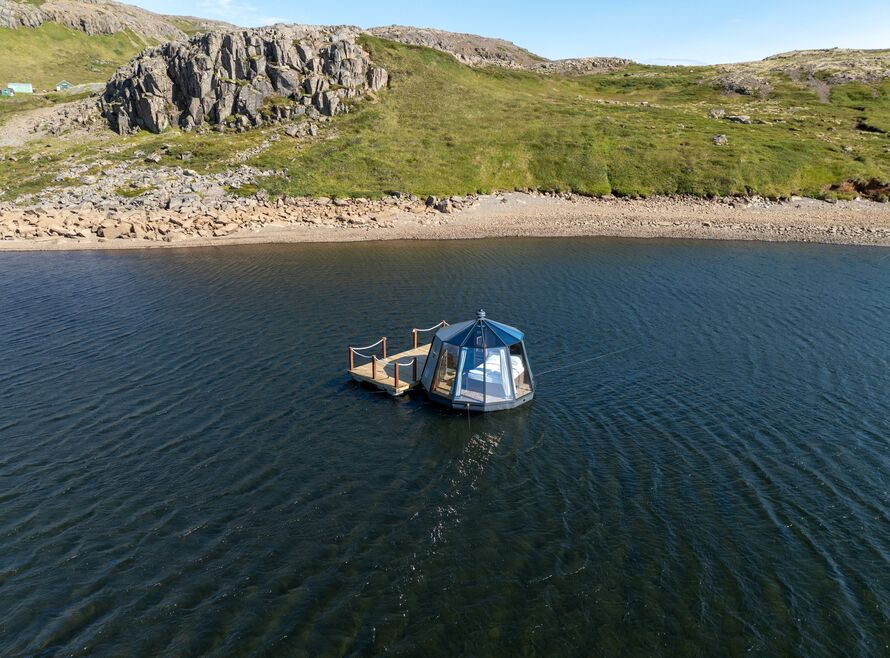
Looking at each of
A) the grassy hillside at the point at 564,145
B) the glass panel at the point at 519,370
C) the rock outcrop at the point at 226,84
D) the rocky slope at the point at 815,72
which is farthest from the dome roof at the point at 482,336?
the rocky slope at the point at 815,72

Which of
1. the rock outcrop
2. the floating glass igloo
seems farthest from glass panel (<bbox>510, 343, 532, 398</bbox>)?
the rock outcrop

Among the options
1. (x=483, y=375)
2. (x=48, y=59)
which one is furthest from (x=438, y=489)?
(x=48, y=59)

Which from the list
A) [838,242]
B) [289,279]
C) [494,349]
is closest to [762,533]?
[494,349]

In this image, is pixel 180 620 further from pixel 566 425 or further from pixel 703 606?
pixel 566 425

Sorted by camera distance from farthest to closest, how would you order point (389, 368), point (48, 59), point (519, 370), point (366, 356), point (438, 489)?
point (48, 59), point (366, 356), point (389, 368), point (519, 370), point (438, 489)

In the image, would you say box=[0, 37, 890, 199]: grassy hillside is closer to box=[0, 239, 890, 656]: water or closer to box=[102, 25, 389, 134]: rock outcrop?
box=[102, 25, 389, 134]: rock outcrop

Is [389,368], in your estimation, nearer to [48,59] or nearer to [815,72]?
[815,72]
